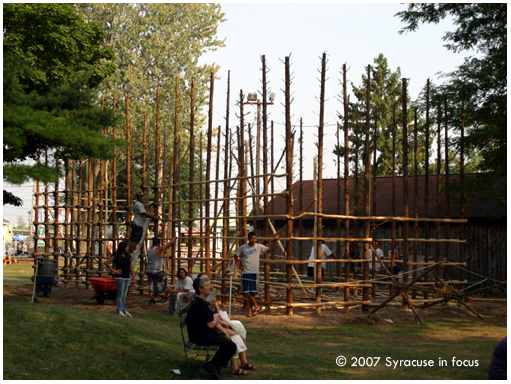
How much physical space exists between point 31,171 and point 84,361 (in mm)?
2418

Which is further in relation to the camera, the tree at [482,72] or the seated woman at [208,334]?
the tree at [482,72]

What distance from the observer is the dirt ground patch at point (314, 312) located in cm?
1194

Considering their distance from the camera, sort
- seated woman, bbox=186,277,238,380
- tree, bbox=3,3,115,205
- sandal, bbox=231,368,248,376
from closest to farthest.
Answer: seated woman, bbox=186,277,238,380 → sandal, bbox=231,368,248,376 → tree, bbox=3,3,115,205

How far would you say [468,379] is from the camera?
721cm

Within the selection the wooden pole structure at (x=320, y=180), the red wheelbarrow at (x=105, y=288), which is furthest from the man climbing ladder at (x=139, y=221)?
the wooden pole structure at (x=320, y=180)

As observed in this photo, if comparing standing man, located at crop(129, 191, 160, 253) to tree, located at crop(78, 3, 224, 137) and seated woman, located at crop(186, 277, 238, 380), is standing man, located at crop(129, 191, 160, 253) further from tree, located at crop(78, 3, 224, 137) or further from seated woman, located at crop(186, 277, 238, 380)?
tree, located at crop(78, 3, 224, 137)

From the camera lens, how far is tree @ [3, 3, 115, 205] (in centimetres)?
763

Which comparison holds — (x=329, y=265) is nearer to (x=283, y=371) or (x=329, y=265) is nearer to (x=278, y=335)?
(x=278, y=335)

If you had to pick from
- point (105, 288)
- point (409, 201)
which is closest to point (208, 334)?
point (105, 288)

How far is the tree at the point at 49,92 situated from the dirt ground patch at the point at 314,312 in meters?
3.49

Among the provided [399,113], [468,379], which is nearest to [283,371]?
[468,379]

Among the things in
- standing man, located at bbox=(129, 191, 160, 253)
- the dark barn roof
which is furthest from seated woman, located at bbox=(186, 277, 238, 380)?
the dark barn roof

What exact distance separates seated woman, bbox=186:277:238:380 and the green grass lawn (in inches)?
6.9

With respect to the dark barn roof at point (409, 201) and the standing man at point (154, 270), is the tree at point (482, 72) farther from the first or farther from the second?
the standing man at point (154, 270)
